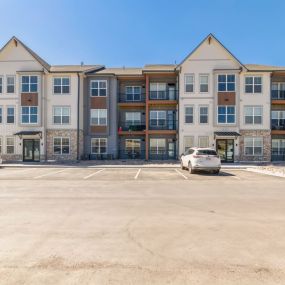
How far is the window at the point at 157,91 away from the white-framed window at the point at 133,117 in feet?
9.94

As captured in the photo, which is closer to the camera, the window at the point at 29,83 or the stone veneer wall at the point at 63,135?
the window at the point at 29,83

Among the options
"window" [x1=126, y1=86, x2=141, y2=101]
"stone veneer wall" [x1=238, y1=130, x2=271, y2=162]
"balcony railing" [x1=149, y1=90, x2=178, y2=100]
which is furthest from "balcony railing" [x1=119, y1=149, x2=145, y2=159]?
"stone veneer wall" [x1=238, y1=130, x2=271, y2=162]

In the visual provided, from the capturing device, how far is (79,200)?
31.6 ft

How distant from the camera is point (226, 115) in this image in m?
29.8

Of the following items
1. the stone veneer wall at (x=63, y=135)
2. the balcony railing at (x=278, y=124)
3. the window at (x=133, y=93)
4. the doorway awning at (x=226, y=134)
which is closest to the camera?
the doorway awning at (x=226, y=134)

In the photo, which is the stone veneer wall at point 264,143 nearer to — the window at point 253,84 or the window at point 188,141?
the window at point 253,84

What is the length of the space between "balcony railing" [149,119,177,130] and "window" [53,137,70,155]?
10162 mm

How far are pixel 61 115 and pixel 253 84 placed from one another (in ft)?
73.7

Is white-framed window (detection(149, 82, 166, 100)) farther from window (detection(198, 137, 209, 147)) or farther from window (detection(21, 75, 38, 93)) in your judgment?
window (detection(21, 75, 38, 93))

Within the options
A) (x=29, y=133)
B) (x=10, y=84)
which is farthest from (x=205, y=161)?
(x=10, y=84)

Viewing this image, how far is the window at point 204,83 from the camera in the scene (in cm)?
2997

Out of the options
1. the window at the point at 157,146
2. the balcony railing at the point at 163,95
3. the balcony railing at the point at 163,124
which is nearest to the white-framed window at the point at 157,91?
the balcony railing at the point at 163,95

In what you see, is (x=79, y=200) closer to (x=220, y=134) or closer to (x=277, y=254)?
(x=277, y=254)

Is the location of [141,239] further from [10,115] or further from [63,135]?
[10,115]
